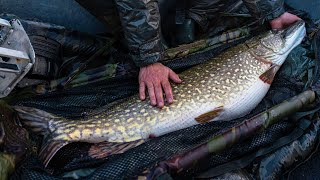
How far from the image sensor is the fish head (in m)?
2.60

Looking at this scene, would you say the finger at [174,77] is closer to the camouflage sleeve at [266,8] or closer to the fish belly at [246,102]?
the fish belly at [246,102]

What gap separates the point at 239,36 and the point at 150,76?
2.47 feet

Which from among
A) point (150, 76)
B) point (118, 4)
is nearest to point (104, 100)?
point (150, 76)

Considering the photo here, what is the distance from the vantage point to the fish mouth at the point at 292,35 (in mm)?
2629

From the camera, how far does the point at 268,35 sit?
8.71 ft

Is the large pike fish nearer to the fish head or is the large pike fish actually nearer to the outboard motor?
the fish head

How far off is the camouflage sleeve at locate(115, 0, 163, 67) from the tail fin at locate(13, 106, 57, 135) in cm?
56

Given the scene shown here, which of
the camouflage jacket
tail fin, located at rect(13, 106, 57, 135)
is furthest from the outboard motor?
the camouflage jacket

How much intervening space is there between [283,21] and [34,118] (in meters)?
1.56

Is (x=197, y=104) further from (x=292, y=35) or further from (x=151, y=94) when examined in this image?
(x=292, y=35)

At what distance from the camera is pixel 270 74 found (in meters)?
2.51

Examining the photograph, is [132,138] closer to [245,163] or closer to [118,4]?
[245,163]

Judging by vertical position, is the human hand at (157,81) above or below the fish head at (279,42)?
below

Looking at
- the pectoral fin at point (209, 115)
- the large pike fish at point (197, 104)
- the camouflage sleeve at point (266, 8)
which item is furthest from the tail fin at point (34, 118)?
the camouflage sleeve at point (266, 8)
